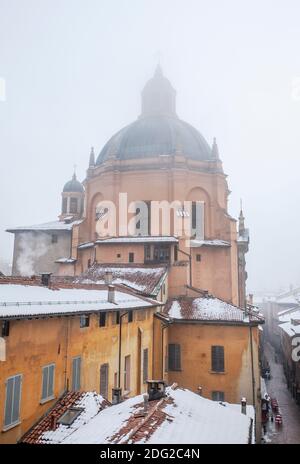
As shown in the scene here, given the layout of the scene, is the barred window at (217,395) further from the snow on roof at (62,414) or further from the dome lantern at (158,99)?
the dome lantern at (158,99)

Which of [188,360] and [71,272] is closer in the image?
[188,360]

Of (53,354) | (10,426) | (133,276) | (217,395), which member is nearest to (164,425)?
(10,426)

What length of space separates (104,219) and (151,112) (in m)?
17.9

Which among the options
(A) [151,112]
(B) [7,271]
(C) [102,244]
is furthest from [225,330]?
(B) [7,271]

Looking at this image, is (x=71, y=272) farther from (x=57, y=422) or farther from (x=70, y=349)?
(x=57, y=422)

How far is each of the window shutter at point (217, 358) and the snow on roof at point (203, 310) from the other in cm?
191

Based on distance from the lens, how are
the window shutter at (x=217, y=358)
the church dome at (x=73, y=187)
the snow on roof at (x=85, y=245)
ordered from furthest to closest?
the church dome at (x=73, y=187) < the snow on roof at (x=85, y=245) < the window shutter at (x=217, y=358)

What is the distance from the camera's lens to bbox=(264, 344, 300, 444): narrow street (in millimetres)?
22972

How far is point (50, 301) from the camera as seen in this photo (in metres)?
14.0

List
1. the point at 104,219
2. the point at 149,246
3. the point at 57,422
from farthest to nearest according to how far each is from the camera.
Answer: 1. the point at 104,219
2. the point at 149,246
3. the point at 57,422

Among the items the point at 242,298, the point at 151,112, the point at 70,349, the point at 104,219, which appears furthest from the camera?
the point at 151,112

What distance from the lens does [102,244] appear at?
3303 centimetres

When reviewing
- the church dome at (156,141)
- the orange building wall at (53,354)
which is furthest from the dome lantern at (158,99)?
the orange building wall at (53,354)

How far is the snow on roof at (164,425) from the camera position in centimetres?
981
